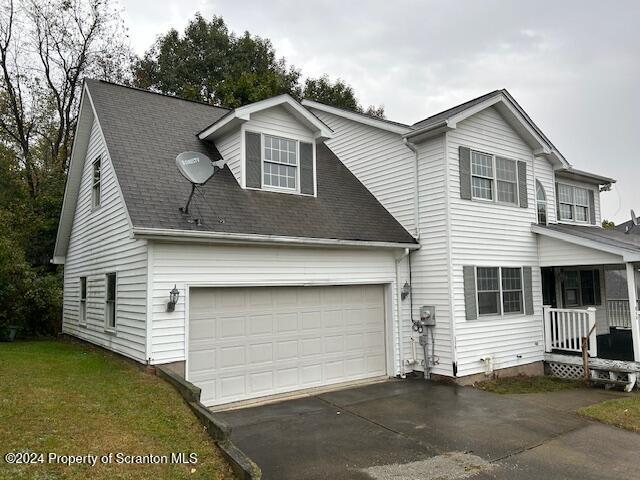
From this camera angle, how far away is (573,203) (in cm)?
1472

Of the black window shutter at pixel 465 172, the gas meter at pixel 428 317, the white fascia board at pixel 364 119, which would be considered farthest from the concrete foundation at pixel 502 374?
the white fascia board at pixel 364 119

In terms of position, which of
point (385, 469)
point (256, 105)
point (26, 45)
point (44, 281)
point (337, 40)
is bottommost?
point (385, 469)

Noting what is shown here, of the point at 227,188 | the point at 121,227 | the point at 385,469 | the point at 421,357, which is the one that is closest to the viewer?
the point at 385,469

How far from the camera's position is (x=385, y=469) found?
5.43m

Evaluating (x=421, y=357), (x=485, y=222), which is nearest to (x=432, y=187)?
(x=485, y=222)

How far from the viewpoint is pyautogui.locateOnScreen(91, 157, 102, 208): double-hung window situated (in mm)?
11131

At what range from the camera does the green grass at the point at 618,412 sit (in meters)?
7.34

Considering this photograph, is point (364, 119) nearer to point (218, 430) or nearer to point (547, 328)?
point (547, 328)

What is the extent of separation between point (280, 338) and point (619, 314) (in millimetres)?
12952

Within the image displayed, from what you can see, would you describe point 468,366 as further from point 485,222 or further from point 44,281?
point 44,281

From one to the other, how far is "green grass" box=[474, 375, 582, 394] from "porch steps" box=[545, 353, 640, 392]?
0.40 metres

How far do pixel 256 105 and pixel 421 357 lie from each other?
6967mm

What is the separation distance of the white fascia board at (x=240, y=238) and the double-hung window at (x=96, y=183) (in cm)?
446

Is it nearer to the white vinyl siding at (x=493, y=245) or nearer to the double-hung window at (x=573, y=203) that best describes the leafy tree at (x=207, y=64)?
the double-hung window at (x=573, y=203)
